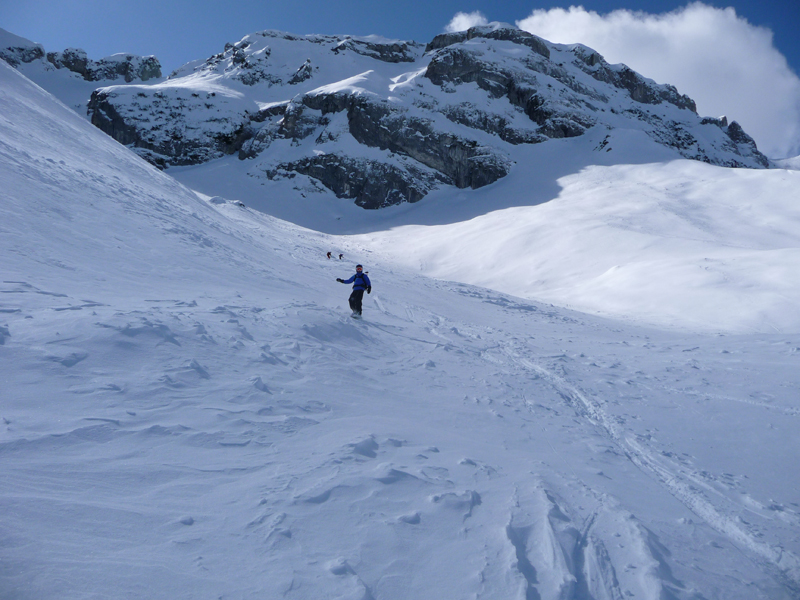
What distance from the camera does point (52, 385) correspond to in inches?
164

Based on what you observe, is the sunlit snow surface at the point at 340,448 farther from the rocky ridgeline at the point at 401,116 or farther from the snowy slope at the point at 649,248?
the rocky ridgeline at the point at 401,116

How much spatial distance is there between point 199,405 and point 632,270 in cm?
2047

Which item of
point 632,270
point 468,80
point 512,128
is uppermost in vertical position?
Answer: point 468,80

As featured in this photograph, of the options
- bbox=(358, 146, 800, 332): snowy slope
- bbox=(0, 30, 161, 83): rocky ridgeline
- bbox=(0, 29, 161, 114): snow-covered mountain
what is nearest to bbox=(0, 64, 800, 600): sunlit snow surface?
bbox=(358, 146, 800, 332): snowy slope

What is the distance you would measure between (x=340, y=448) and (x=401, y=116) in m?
65.2

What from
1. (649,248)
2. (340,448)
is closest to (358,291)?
(340,448)

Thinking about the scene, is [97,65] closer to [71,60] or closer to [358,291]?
[71,60]

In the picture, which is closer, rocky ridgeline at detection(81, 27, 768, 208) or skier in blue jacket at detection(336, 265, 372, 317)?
skier in blue jacket at detection(336, 265, 372, 317)

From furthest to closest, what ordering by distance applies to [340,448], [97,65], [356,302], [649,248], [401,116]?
[97,65], [401,116], [649,248], [356,302], [340,448]

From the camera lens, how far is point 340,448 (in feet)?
14.5

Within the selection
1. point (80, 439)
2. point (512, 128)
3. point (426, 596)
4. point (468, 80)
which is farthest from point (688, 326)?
point (468, 80)

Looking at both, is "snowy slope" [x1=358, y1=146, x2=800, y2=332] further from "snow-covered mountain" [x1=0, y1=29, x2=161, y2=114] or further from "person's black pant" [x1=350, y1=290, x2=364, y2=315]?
"snow-covered mountain" [x1=0, y1=29, x2=161, y2=114]

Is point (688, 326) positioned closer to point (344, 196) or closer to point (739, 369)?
point (739, 369)

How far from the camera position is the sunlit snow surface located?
2.97 m
